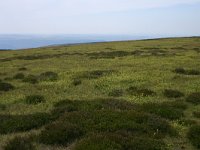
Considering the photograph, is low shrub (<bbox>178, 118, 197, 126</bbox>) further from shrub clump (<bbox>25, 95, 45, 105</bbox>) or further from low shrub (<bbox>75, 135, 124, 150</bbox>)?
shrub clump (<bbox>25, 95, 45, 105</bbox>)

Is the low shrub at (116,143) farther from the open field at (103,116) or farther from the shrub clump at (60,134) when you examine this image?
the shrub clump at (60,134)

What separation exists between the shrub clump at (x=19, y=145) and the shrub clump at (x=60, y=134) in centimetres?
49

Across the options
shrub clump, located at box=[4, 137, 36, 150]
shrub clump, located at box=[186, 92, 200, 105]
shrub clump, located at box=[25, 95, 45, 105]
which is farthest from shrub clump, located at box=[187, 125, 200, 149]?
shrub clump, located at box=[25, 95, 45, 105]

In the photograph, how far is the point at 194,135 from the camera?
11594 mm

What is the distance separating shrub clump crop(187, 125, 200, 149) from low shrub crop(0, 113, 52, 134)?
17.1 feet

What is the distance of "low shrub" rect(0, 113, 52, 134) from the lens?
12695 mm

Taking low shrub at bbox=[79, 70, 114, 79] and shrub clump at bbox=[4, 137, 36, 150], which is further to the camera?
low shrub at bbox=[79, 70, 114, 79]

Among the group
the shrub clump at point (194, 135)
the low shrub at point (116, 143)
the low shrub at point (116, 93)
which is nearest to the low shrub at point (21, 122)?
the low shrub at point (116, 143)

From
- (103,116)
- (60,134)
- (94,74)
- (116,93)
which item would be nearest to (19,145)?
(60,134)

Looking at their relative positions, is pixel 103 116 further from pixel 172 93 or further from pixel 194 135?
pixel 172 93

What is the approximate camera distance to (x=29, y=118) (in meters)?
13.6

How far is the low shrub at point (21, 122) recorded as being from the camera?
12.7 meters

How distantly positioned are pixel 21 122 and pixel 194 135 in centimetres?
614

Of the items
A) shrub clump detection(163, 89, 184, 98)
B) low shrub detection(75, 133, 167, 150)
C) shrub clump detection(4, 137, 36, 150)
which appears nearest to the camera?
low shrub detection(75, 133, 167, 150)
